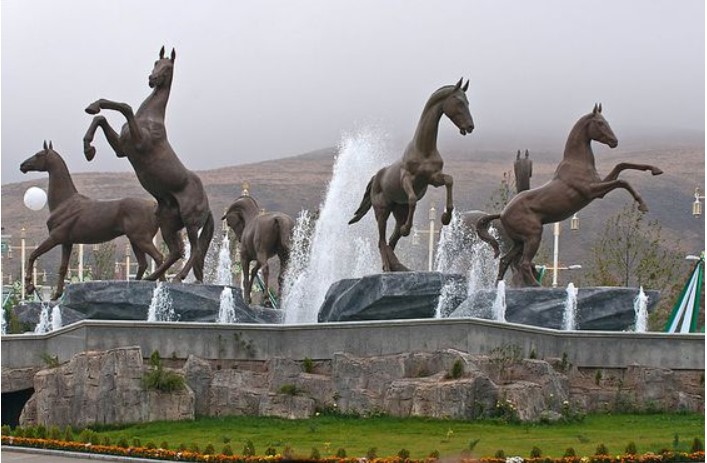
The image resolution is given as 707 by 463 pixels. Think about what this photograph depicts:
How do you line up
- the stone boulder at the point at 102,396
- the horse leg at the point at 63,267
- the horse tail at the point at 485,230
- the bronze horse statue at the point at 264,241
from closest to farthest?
the stone boulder at the point at 102,396 → the horse tail at the point at 485,230 → the horse leg at the point at 63,267 → the bronze horse statue at the point at 264,241

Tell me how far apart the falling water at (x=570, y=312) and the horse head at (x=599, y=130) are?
8.18ft

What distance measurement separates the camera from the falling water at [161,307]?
25891mm

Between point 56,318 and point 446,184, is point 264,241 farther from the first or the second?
point 446,184

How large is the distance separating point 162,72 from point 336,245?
924 centimetres

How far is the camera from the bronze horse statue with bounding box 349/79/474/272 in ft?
79.6

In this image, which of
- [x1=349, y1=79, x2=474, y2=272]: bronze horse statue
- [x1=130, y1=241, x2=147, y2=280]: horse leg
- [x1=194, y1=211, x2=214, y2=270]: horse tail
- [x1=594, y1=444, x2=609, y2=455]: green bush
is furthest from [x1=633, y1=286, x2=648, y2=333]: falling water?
[x1=130, y1=241, x2=147, y2=280]: horse leg

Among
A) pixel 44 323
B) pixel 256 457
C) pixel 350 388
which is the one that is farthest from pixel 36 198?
pixel 256 457

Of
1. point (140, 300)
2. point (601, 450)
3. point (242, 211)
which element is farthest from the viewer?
point (242, 211)

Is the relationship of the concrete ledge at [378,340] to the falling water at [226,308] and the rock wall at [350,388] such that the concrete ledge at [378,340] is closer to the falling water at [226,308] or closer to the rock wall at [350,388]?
the rock wall at [350,388]

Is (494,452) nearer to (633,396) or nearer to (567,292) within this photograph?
(633,396)

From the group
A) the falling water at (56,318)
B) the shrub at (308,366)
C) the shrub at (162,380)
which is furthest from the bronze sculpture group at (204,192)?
the shrub at (162,380)

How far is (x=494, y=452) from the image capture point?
1692 cm

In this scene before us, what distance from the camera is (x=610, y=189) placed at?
2414 cm

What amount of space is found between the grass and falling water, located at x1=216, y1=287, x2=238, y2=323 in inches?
158
